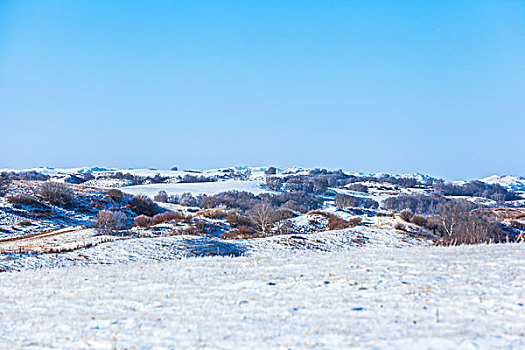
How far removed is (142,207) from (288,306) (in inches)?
2228

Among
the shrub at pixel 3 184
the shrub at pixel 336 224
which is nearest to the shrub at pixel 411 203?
the shrub at pixel 336 224

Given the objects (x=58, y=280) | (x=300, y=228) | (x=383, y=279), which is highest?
(x=383, y=279)

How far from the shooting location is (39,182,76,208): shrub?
5309 centimetres

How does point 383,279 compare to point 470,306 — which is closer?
point 470,306

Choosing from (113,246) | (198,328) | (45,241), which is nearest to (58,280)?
(198,328)

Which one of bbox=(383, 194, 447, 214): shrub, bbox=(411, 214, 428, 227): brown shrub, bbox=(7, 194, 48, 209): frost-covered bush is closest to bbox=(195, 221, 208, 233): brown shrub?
bbox=(7, 194, 48, 209): frost-covered bush

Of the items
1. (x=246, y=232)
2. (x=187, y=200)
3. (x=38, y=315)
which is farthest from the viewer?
(x=187, y=200)

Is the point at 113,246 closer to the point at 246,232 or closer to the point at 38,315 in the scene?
the point at 38,315

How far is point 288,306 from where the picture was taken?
7480 mm

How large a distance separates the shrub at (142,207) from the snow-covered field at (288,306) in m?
49.1

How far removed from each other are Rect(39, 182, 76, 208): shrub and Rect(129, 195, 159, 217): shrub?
328 inches

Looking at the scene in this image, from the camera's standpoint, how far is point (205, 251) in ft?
83.8

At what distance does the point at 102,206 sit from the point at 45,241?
28.1m

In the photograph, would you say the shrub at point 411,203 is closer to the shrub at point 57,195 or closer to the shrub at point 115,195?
the shrub at point 115,195
